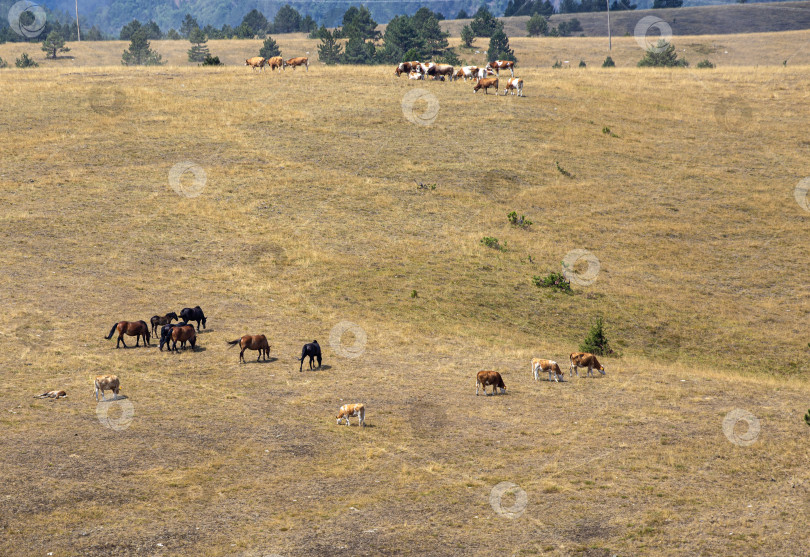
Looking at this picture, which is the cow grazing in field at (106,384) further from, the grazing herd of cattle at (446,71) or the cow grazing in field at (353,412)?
the grazing herd of cattle at (446,71)

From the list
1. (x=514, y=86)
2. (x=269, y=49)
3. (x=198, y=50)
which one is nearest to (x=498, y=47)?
(x=269, y=49)

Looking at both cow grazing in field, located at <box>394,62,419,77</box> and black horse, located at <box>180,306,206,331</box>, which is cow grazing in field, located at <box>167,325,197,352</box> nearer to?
black horse, located at <box>180,306,206,331</box>

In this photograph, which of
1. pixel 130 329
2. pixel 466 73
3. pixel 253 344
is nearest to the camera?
pixel 253 344

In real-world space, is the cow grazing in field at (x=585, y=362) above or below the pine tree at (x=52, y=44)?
below

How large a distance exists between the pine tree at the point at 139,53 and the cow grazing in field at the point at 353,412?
128 metres

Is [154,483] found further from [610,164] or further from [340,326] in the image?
[610,164]

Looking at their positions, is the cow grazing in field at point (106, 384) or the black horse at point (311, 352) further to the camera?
the black horse at point (311, 352)

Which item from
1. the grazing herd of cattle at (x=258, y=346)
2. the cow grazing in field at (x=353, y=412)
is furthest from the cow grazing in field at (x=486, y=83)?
the cow grazing in field at (x=353, y=412)

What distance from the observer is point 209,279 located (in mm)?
35156

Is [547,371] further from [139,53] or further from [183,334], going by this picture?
[139,53]

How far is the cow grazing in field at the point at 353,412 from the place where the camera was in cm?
2155

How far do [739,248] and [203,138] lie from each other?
112 feet

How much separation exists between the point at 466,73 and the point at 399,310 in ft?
135

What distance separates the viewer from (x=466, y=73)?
69.4 m
